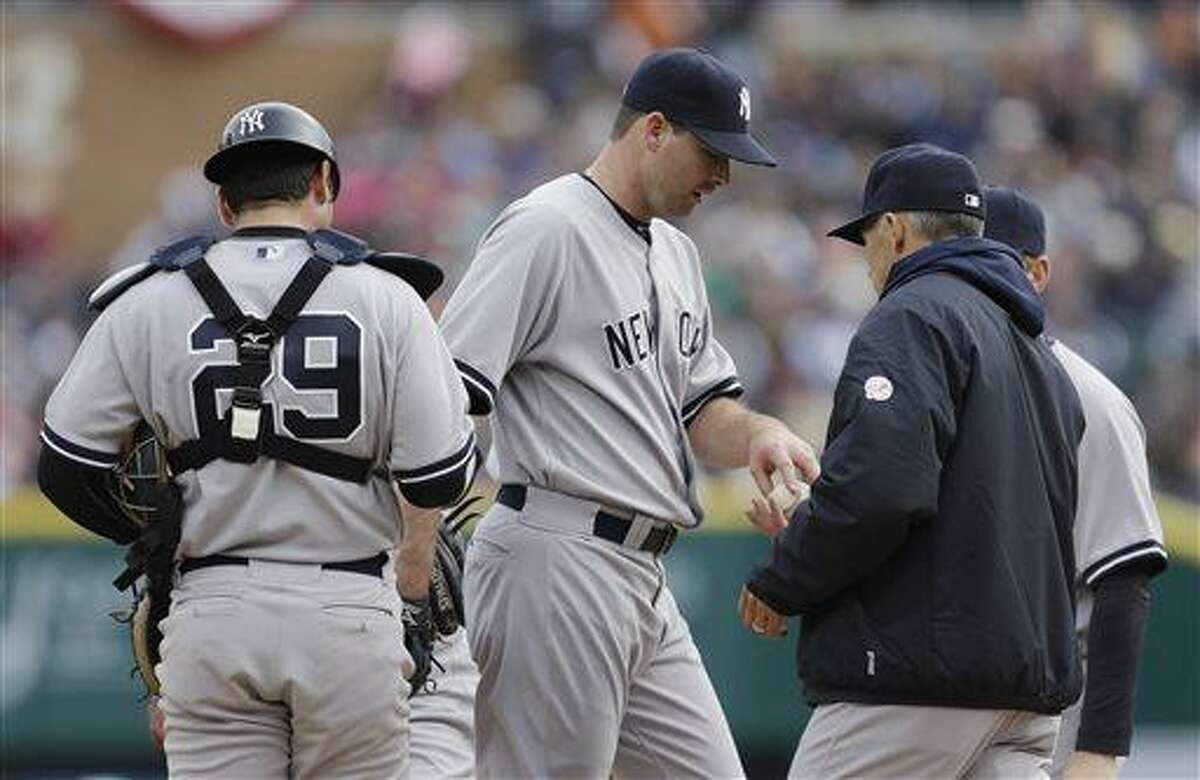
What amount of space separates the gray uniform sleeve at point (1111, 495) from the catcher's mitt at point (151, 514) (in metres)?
2.16

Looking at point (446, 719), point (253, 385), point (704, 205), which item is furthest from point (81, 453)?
point (704, 205)

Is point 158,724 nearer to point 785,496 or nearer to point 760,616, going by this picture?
point 760,616

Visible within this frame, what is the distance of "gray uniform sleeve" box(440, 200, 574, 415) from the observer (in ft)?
19.5

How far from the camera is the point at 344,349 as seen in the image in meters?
5.19

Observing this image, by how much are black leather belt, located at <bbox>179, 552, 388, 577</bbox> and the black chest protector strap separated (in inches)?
7.1

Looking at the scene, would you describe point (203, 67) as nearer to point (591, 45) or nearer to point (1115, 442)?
point (591, 45)

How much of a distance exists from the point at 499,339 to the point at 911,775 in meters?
1.39

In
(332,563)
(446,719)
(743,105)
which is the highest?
(743,105)

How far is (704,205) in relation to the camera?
16.9 m

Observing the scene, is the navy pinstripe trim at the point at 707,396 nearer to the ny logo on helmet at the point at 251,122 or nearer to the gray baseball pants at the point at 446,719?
the gray baseball pants at the point at 446,719

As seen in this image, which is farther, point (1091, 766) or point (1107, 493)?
point (1107, 493)

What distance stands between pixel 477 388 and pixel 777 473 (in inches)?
30.0

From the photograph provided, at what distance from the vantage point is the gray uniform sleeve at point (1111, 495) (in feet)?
19.8

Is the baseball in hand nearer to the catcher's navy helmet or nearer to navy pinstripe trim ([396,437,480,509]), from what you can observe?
navy pinstripe trim ([396,437,480,509])
